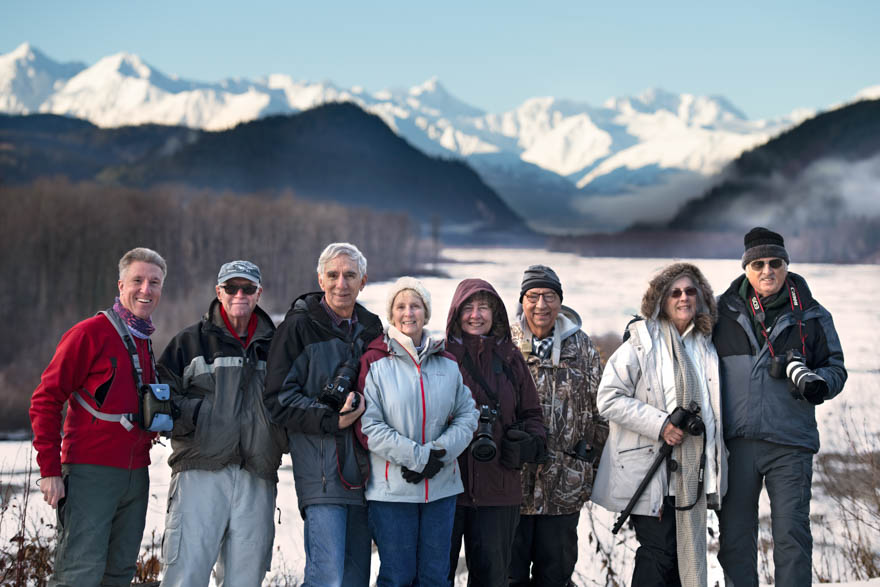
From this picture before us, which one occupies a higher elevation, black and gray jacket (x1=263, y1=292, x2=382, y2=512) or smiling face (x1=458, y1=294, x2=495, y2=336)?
smiling face (x1=458, y1=294, x2=495, y2=336)

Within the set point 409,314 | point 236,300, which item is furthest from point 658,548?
point 236,300

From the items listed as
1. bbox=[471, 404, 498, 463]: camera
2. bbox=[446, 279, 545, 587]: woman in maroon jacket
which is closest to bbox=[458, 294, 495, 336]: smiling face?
bbox=[446, 279, 545, 587]: woman in maroon jacket

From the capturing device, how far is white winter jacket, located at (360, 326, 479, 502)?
9.72 feet

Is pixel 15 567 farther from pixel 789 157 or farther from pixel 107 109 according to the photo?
pixel 107 109

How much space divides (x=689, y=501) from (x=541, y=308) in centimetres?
114

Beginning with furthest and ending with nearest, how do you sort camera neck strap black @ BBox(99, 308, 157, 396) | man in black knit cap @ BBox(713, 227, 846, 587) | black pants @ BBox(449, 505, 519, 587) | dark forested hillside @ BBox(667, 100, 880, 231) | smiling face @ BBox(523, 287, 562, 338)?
dark forested hillside @ BBox(667, 100, 880, 231), smiling face @ BBox(523, 287, 562, 338), man in black knit cap @ BBox(713, 227, 846, 587), black pants @ BBox(449, 505, 519, 587), camera neck strap black @ BBox(99, 308, 157, 396)

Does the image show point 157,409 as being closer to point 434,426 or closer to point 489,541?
point 434,426

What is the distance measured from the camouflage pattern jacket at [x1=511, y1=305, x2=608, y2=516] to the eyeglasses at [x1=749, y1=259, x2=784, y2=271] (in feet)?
2.88

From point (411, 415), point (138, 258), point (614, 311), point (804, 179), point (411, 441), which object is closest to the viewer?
point (411, 441)

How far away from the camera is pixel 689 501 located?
334 centimetres

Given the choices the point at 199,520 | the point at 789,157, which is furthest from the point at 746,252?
the point at 789,157

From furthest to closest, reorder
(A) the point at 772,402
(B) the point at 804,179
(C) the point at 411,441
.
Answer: (B) the point at 804,179 < (A) the point at 772,402 < (C) the point at 411,441

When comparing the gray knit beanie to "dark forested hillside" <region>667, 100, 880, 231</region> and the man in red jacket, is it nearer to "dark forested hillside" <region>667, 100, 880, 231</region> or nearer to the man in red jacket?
the man in red jacket

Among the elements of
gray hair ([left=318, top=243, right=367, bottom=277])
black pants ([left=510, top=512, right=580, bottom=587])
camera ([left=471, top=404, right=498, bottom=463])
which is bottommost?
black pants ([left=510, top=512, right=580, bottom=587])
